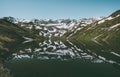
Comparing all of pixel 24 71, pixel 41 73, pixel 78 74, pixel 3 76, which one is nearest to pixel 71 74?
pixel 78 74

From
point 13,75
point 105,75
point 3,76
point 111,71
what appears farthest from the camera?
point 111,71

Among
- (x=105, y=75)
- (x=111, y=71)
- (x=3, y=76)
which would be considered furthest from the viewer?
(x=111, y=71)

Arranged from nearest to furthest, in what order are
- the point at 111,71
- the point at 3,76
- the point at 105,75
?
1. the point at 3,76
2. the point at 105,75
3. the point at 111,71

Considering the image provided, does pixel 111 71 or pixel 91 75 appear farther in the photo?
pixel 111 71

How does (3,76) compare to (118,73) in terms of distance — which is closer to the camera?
(3,76)

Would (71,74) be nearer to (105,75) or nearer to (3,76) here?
(105,75)

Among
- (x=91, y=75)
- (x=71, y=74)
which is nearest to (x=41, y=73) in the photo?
(x=71, y=74)

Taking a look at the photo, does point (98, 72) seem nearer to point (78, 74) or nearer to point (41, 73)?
point (78, 74)

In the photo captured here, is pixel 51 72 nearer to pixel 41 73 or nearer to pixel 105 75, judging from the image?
pixel 41 73
